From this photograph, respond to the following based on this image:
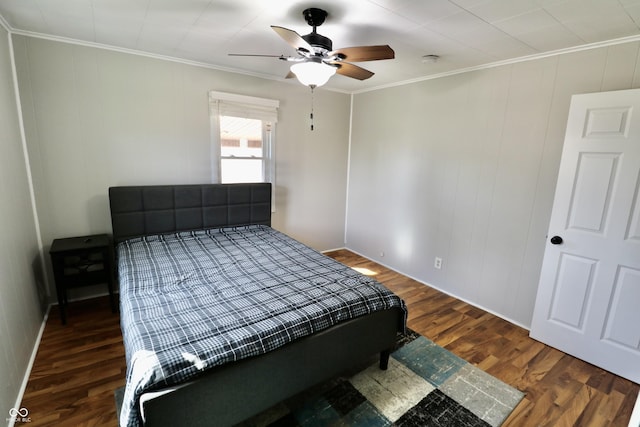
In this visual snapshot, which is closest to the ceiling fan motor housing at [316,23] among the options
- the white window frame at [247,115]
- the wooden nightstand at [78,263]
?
the white window frame at [247,115]

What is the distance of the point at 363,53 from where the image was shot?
6.28 feet

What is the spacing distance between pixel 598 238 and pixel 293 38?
2.66 metres

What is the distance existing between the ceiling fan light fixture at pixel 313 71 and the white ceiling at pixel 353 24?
338 mm

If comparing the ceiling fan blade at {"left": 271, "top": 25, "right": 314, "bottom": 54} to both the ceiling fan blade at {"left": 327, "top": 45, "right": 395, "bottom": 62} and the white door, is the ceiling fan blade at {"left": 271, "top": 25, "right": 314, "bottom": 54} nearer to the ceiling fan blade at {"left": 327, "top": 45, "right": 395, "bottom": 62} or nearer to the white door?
the ceiling fan blade at {"left": 327, "top": 45, "right": 395, "bottom": 62}

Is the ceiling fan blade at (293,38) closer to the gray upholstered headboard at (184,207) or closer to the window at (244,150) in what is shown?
the window at (244,150)

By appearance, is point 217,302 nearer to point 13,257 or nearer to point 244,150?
point 13,257

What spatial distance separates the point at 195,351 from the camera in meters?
Result: 1.40

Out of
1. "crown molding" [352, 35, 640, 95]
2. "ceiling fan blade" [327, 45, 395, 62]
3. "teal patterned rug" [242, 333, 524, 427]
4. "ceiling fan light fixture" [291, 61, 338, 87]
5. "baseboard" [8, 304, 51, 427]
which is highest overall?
"crown molding" [352, 35, 640, 95]

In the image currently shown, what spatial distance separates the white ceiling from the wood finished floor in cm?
→ 245

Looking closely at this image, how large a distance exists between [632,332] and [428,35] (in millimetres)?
2660

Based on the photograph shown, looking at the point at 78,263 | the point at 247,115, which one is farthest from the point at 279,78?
the point at 78,263

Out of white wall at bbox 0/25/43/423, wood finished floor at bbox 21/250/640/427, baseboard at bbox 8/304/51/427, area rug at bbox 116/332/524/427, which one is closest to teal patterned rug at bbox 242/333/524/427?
area rug at bbox 116/332/524/427

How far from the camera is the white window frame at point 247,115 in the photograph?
339cm

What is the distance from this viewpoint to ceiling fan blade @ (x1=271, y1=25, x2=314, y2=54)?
167 centimetres
